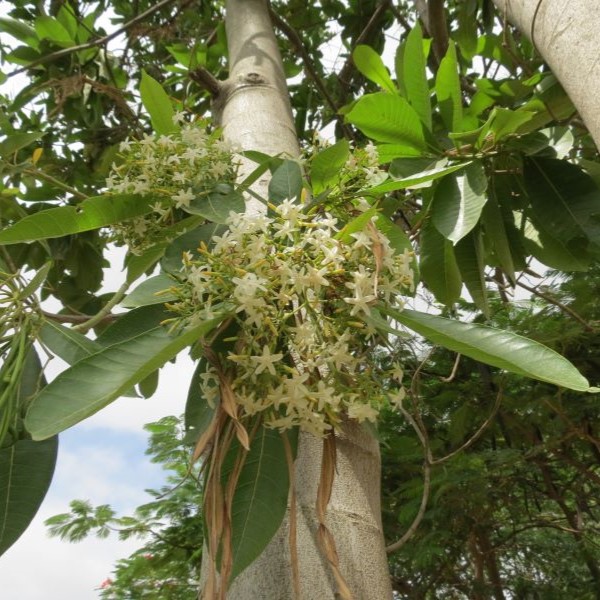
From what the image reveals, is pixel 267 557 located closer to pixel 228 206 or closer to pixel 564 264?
pixel 228 206

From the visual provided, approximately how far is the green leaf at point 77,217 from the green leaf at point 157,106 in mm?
203

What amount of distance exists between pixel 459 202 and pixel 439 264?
0.19 m

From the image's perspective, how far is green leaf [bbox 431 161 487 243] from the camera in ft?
4.22

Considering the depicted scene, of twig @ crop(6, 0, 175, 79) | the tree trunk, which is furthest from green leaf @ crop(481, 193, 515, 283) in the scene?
twig @ crop(6, 0, 175, 79)

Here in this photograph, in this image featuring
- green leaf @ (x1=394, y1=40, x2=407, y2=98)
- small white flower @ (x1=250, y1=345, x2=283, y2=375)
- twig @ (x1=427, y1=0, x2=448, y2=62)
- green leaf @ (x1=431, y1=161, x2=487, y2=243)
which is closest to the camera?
small white flower @ (x1=250, y1=345, x2=283, y2=375)

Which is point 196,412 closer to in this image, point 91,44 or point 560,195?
→ point 560,195

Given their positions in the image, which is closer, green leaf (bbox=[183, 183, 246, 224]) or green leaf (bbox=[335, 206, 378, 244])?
green leaf (bbox=[335, 206, 378, 244])

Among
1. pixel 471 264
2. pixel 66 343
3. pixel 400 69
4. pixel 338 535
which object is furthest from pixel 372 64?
pixel 338 535

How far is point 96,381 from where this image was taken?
2.47ft

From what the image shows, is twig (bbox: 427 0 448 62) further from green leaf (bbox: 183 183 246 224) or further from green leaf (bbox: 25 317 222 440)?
green leaf (bbox: 25 317 222 440)

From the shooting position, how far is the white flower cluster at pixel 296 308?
0.83 meters

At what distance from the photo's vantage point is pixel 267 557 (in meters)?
0.91

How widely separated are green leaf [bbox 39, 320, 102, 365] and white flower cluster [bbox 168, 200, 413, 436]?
27cm

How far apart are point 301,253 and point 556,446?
2.64 metres
